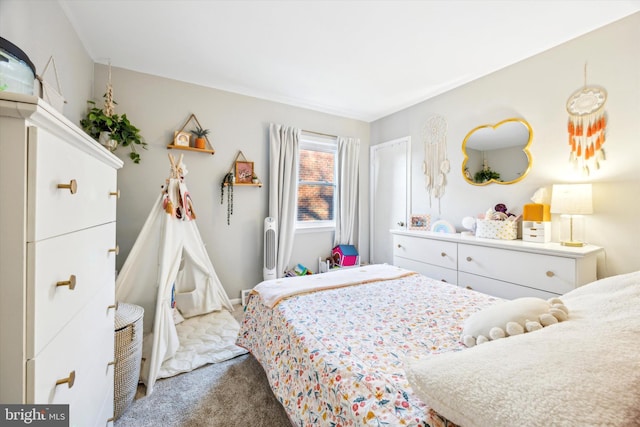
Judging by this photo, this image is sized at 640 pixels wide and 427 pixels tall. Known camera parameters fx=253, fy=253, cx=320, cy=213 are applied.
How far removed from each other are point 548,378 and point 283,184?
3.10m

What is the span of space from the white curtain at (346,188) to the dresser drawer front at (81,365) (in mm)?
3045

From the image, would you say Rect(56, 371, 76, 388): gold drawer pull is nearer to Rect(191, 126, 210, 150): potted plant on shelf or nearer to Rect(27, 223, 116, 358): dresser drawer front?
Rect(27, 223, 116, 358): dresser drawer front

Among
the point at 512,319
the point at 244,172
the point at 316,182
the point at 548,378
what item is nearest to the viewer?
the point at 548,378

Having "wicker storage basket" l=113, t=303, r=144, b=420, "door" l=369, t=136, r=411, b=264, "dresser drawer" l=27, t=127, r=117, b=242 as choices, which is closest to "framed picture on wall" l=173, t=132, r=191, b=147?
"wicker storage basket" l=113, t=303, r=144, b=420

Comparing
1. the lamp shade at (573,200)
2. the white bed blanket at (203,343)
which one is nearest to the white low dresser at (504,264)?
the lamp shade at (573,200)

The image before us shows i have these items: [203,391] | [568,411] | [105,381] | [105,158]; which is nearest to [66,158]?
[105,158]

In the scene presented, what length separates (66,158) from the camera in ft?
2.37

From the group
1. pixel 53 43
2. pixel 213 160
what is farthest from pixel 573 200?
pixel 53 43

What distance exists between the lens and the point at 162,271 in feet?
6.38

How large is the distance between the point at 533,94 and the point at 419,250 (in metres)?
1.83

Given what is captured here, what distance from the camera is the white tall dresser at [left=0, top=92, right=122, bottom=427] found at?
Answer: 53 cm

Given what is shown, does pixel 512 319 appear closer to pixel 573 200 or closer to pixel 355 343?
pixel 355 343

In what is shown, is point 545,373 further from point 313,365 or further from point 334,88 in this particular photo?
point 334,88

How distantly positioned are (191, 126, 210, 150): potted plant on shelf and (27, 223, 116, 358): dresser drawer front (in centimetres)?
207
